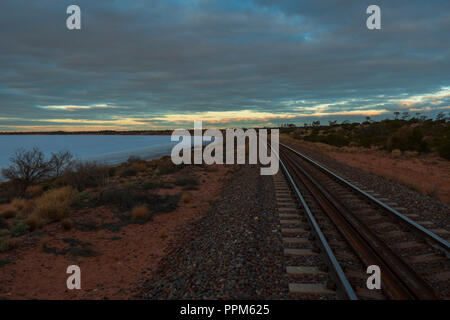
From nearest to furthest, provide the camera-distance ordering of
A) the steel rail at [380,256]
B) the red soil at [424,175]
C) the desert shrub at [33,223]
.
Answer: the steel rail at [380,256], the desert shrub at [33,223], the red soil at [424,175]

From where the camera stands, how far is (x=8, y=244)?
24.5 feet

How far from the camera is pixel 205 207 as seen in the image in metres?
12.1

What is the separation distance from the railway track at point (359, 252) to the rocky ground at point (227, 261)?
0.41 m

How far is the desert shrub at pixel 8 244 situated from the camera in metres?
7.37

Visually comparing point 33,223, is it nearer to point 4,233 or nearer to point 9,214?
point 4,233

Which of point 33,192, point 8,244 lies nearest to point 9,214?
point 8,244

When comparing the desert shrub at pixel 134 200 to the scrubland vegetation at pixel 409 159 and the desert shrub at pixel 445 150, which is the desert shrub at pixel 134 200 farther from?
the desert shrub at pixel 445 150

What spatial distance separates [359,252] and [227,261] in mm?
2916

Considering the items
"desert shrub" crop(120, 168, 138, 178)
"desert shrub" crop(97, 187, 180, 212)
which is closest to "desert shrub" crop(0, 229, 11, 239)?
"desert shrub" crop(97, 187, 180, 212)

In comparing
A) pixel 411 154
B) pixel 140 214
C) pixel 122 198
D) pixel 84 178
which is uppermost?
pixel 411 154

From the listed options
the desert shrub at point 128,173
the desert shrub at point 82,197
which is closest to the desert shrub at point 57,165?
the desert shrub at point 128,173

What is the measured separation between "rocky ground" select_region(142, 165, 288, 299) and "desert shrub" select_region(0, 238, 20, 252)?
450cm
